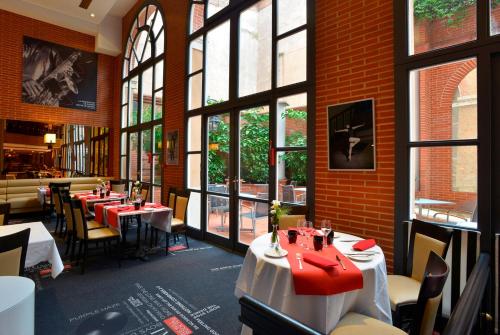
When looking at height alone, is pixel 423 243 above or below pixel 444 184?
below

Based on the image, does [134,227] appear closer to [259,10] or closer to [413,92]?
[259,10]

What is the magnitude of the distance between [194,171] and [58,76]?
229 inches

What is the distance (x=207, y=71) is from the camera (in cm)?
537

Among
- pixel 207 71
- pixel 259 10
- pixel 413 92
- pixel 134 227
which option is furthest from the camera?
pixel 134 227

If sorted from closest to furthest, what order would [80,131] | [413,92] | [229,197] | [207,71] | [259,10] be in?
[413,92] → [259,10] → [229,197] → [207,71] → [80,131]

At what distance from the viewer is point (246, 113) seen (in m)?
4.64

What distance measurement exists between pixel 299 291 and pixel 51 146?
8.92 meters

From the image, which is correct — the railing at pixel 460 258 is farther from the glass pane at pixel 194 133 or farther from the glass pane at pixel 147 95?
the glass pane at pixel 147 95

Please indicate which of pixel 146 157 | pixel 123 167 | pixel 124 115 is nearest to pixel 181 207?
pixel 146 157

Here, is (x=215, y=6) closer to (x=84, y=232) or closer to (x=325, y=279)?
(x=84, y=232)

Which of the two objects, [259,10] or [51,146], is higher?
[259,10]

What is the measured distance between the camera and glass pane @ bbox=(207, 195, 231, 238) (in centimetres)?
496

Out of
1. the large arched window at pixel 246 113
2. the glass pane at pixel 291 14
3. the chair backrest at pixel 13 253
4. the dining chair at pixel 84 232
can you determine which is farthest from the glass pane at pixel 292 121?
the chair backrest at pixel 13 253

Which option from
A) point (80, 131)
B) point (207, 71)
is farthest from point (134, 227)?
point (80, 131)
